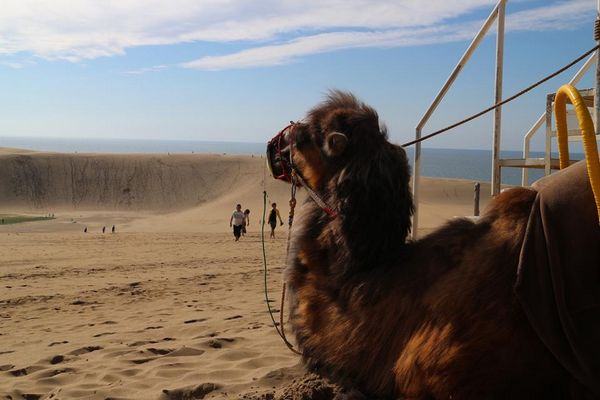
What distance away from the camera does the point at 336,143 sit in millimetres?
2988

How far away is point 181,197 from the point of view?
170ft

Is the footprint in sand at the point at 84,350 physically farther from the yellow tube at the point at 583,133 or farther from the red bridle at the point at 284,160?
the yellow tube at the point at 583,133

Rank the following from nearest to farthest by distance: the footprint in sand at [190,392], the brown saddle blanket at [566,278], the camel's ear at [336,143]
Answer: the brown saddle blanket at [566,278] < the camel's ear at [336,143] < the footprint in sand at [190,392]

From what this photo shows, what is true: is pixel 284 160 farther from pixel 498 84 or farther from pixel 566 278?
pixel 498 84

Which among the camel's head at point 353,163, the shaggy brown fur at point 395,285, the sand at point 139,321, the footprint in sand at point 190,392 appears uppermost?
the camel's head at point 353,163

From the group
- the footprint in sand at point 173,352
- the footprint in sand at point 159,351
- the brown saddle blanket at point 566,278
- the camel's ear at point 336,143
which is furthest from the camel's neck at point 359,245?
the footprint in sand at point 159,351

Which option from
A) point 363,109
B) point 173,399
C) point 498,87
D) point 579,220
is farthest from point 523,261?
point 498,87

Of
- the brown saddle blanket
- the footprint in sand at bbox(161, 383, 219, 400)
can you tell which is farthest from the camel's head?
the footprint in sand at bbox(161, 383, 219, 400)

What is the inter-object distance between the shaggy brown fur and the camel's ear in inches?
1.5

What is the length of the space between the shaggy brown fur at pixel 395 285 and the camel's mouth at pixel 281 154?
10 cm

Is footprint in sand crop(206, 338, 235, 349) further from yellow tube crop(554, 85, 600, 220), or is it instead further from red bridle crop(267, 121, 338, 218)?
yellow tube crop(554, 85, 600, 220)

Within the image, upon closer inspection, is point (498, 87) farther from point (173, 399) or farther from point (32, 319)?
point (32, 319)

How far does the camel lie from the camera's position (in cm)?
226

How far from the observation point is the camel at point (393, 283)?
2262 millimetres
